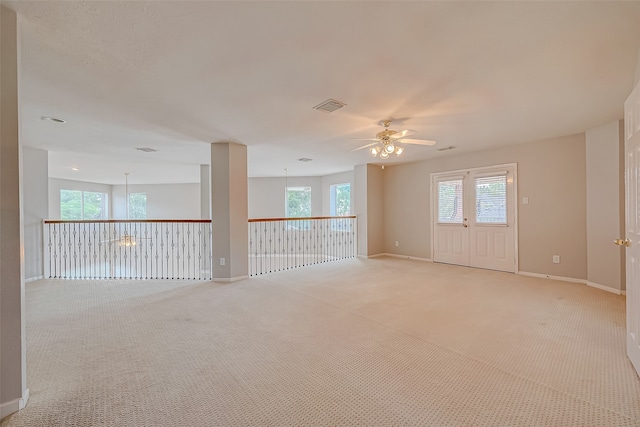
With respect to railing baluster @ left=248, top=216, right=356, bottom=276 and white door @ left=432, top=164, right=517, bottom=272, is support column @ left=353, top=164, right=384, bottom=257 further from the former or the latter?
white door @ left=432, top=164, right=517, bottom=272

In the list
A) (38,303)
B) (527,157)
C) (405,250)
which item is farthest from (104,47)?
(405,250)

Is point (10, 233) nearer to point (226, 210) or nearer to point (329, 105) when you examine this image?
point (329, 105)

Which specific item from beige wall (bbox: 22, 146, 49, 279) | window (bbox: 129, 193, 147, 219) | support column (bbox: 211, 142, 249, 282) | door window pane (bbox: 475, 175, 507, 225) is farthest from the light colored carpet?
window (bbox: 129, 193, 147, 219)

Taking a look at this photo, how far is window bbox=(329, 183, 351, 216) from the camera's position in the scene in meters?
8.72

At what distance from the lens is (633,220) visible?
2066 millimetres

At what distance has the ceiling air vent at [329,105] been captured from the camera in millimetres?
2897

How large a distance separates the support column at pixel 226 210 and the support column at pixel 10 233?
3.04 m

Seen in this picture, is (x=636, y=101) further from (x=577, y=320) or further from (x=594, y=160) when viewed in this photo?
(x=594, y=160)

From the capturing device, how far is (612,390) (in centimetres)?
180

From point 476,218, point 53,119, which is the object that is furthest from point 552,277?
point 53,119

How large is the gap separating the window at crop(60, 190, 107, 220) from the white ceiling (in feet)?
22.7

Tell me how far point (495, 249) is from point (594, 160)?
2.07 meters

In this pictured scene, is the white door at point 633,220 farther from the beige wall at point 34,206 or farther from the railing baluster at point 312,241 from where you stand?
the beige wall at point 34,206

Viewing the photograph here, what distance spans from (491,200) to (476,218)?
0.45 meters
